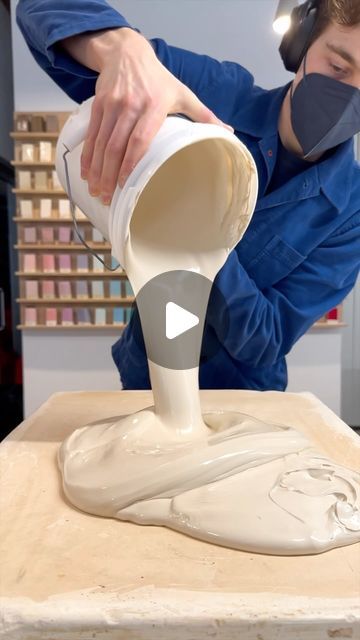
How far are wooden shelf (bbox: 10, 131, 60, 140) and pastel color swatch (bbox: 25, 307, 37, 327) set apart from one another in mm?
795

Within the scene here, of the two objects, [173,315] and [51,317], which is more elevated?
[173,315]

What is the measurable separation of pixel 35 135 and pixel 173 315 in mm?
1819

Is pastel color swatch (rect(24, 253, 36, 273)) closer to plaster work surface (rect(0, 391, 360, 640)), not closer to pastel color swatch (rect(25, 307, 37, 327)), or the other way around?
pastel color swatch (rect(25, 307, 37, 327))

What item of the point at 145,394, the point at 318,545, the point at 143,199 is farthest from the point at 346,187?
the point at 318,545

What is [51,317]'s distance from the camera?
2.41 meters

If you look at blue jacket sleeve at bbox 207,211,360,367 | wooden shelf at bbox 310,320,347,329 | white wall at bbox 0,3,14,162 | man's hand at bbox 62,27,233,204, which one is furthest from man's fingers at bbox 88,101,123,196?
white wall at bbox 0,3,14,162

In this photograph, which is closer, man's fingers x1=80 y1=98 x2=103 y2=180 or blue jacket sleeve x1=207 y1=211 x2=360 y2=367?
man's fingers x1=80 y1=98 x2=103 y2=180

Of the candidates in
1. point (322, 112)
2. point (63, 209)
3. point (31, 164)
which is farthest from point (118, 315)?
point (322, 112)

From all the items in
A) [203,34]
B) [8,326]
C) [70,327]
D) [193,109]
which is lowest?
[8,326]

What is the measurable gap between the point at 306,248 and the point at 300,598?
0.77 metres

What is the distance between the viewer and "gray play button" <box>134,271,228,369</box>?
0.81m

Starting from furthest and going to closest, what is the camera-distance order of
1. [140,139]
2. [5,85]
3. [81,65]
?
[5,85]
[81,65]
[140,139]

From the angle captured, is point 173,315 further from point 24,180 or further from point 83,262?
point 24,180

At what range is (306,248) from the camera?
111cm
